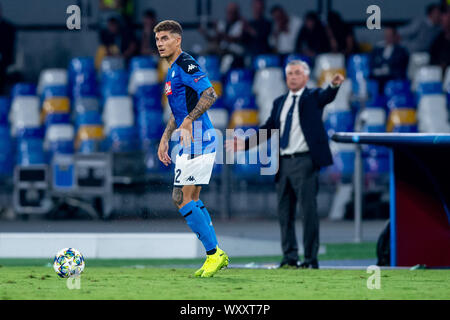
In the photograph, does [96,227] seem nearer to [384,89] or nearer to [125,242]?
[125,242]

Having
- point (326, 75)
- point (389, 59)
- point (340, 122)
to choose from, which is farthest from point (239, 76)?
point (389, 59)

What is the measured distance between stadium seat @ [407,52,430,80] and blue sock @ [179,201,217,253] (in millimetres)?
10136

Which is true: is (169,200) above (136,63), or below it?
below

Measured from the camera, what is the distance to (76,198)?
15.9m

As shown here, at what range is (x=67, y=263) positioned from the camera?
7363 mm

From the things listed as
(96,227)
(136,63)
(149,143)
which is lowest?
(96,227)

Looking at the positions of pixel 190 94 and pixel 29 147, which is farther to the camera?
pixel 29 147

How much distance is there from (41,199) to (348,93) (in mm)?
5632

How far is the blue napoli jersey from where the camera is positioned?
7.48m

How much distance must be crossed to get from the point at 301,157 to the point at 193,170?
6.30 feet

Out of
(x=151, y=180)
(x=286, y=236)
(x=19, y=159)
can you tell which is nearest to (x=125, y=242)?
(x=286, y=236)

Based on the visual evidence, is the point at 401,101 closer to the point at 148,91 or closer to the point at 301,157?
the point at 148,91

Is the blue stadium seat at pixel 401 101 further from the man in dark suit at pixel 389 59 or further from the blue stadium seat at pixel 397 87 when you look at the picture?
the man in dark suit at pixel 389 59

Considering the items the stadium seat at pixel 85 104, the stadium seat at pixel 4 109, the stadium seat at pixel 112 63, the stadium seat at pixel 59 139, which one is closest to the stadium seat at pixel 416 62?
the stadium seat at pixel 112 63
